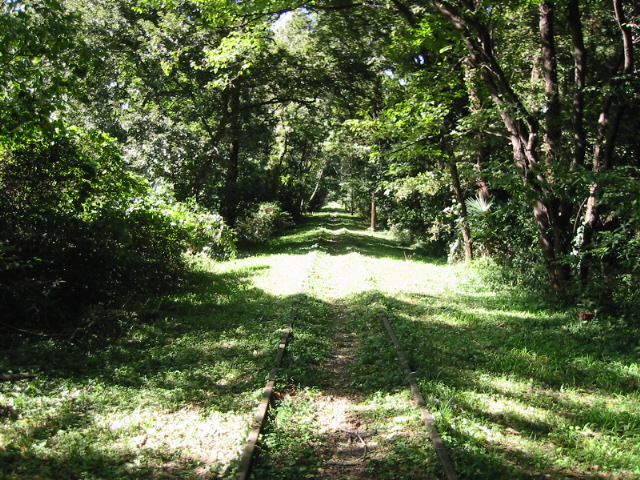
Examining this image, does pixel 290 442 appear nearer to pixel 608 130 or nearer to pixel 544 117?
pixel 608 130

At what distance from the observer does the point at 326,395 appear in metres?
6.04

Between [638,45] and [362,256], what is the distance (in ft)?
37.9

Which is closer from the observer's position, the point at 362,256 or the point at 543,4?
the point at 543,4

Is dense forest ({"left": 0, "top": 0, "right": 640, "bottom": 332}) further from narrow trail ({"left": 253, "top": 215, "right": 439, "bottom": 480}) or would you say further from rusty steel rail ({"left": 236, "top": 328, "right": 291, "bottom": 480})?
narrow trail ({"left": 253, "top": 215, "right": 439, "bottom": 480})

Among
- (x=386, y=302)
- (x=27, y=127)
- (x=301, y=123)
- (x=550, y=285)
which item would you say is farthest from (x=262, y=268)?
(x=301, y=123)

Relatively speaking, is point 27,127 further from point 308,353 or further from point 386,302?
point 386,302

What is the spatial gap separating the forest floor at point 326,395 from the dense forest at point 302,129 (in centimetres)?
Result: 129

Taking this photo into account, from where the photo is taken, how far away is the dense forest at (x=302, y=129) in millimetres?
7771

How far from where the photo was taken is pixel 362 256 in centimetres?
Answer: 1992

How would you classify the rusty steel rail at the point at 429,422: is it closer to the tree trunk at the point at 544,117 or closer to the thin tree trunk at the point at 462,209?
the tree trunk at the point at 544,117

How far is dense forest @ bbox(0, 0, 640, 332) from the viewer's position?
7771 mm

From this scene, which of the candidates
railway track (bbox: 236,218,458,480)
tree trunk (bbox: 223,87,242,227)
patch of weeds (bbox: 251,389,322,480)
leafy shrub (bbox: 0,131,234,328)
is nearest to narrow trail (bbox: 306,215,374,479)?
railway track (bbox: 236,218,458,480)

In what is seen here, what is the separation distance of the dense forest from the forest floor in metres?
1.29

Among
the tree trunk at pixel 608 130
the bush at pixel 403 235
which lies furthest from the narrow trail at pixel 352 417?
the bush at pixel 403 235
